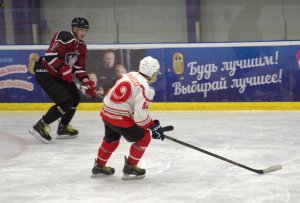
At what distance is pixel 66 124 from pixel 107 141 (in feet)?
6.02

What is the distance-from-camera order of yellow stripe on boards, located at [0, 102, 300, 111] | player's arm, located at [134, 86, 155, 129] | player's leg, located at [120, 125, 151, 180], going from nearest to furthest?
player's arm, located at [134, 86, 155, 129], player's leg, located at [120, 125, 151, 180], yellow stripe on boards, located at [0, 102, 300, 111]

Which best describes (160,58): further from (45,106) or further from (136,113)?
(136,113)

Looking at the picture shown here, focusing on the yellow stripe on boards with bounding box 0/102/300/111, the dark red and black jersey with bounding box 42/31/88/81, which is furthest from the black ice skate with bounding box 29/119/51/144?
the yellow stripe on boards with bounding box 0/102/300/111

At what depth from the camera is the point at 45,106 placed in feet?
27.3

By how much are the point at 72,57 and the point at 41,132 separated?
74 centimetres

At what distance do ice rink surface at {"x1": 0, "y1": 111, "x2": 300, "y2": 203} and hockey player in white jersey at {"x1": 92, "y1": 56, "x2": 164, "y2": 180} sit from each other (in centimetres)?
18

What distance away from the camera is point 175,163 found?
5.58m

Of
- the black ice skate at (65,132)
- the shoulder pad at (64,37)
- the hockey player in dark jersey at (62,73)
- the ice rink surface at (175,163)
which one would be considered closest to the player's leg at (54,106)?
the hockey player in dark jersey at (62,73)

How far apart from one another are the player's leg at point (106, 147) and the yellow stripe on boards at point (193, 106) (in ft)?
10.0

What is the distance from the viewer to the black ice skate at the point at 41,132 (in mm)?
6469

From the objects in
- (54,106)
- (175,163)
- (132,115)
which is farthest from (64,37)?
(132,115)

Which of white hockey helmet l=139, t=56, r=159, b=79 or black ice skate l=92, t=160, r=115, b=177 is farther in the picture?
black ice skate l=92, t=160, r=115, b=177

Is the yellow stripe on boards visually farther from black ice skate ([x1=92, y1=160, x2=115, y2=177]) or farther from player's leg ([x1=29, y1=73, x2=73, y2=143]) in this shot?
black ice skate ([x1=92, y1=160, x2=115, y2=177])

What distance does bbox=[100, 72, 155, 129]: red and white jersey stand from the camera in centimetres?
464
